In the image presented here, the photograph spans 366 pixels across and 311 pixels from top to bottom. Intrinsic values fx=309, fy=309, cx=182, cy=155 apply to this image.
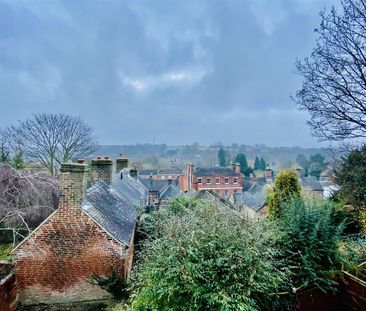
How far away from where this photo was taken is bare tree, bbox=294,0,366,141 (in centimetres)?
1004

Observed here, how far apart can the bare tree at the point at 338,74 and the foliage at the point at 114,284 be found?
28.2 feet

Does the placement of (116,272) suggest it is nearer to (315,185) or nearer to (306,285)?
(306,285)

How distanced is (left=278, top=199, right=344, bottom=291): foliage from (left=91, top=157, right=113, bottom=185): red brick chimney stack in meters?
11.7

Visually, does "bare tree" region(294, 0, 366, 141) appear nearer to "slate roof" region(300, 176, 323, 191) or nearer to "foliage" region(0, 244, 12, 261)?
"foliage" region(0, 244, 12, 261)

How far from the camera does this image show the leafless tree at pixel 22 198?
14.6 metres

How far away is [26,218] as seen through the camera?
15.6 metres

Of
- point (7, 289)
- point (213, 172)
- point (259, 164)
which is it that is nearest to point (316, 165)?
point (259, 164)

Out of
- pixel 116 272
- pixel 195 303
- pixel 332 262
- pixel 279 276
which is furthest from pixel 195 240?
pixel 116 272

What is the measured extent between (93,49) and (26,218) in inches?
728

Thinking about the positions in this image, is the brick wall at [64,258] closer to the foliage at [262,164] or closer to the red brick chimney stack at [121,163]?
the red brick chimney stack at [121,163]

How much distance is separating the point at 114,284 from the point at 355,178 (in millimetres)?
9713

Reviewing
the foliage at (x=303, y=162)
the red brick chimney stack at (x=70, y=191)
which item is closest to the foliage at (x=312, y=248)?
the red brick chimney stack at (x=70, y=191)

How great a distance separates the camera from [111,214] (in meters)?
12.0

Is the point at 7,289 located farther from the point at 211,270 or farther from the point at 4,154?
the point at 4,154
